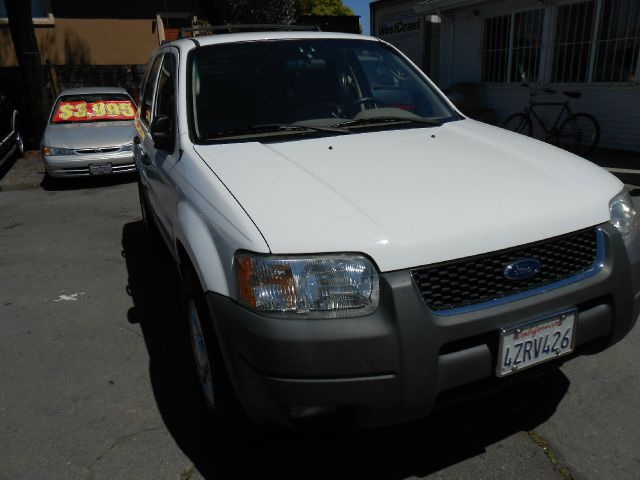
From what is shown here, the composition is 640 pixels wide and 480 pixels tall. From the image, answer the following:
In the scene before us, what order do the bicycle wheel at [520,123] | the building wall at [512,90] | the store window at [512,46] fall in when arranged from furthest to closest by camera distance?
the store window at [512,46] → the bicycle wheel at [520,123] → the building wall at [512,90]

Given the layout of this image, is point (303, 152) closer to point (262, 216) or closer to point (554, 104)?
point (262, 216)

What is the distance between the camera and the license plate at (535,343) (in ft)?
6.24

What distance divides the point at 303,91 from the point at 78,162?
20.4 ft

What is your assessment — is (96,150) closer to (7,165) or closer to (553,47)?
(7,165)

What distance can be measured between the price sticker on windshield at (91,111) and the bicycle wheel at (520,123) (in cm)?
719

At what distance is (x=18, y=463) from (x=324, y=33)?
3.05 meters

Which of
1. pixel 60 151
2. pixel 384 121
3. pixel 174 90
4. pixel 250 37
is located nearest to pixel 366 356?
pixel 384 121

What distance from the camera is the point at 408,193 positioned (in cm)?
204

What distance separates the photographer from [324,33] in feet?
11.9

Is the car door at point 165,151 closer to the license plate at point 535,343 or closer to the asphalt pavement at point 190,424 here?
the asphalt pavement at point 190,424

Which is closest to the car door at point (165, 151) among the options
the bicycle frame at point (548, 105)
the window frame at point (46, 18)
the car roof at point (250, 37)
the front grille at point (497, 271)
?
the car roof at point (250, 37)

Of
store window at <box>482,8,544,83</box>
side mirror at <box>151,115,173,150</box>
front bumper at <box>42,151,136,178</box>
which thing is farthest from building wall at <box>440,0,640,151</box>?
side mirror at <box>151,115,173,150</box>

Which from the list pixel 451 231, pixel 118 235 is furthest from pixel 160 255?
pixel 451 231

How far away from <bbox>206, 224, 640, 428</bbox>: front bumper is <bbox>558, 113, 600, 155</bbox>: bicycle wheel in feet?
26.7
